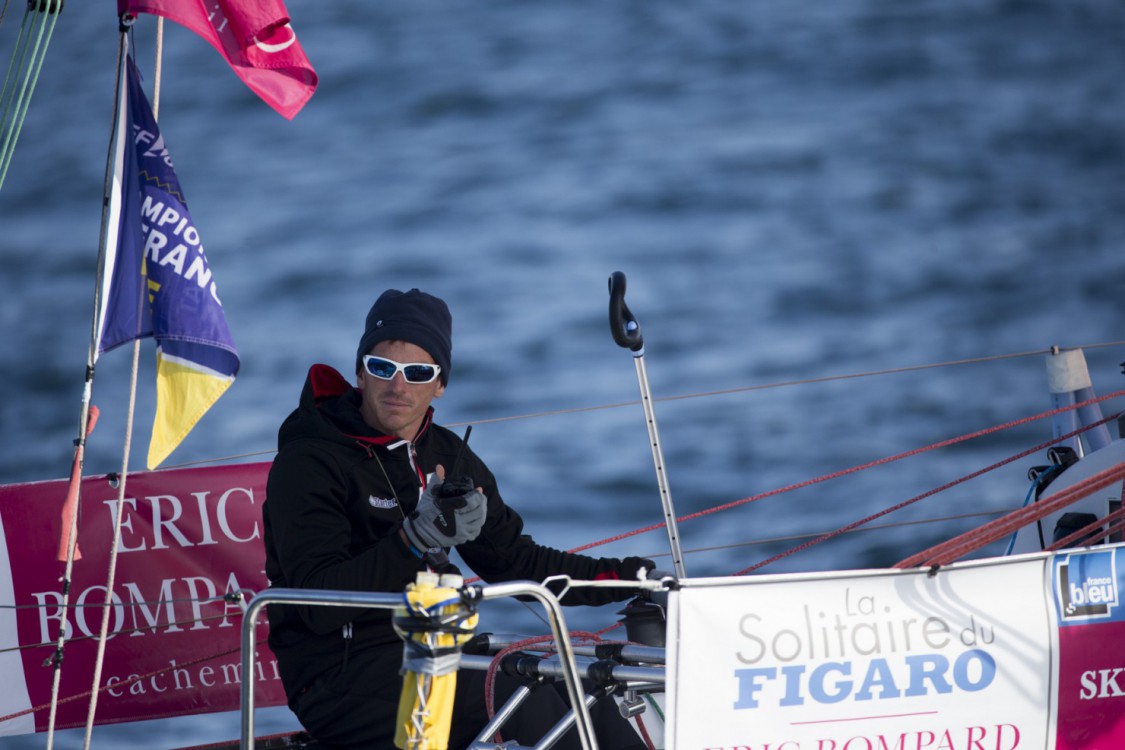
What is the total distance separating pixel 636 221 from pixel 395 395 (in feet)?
31.9

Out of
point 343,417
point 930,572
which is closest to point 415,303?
point 343,417

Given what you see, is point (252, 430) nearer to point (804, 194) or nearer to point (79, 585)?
point (804, 194)

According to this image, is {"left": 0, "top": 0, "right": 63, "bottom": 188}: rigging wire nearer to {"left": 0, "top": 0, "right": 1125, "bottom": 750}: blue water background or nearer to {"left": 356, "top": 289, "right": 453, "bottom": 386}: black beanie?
{"left": 356, "top": 289, "right": 453, "bottom": 386}: black beanie

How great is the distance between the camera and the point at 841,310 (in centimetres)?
1104

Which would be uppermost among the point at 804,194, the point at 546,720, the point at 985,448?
the point at 804,194

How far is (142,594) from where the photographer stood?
3.29 metres

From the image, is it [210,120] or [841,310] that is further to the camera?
[210,120]

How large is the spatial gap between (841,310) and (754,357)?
839mm

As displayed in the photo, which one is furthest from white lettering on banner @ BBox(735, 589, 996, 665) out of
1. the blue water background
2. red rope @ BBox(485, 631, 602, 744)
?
the blue water background

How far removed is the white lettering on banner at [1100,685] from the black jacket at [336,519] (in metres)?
0.79

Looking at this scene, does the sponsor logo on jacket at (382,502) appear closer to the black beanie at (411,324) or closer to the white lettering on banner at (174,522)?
the black beanie at (411,324)

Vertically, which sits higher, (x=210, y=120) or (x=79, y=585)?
(x=210, y=120)

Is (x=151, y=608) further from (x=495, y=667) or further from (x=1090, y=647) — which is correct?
(x=1090, y=647)

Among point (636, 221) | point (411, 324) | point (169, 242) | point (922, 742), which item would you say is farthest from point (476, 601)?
point (636, 221)
